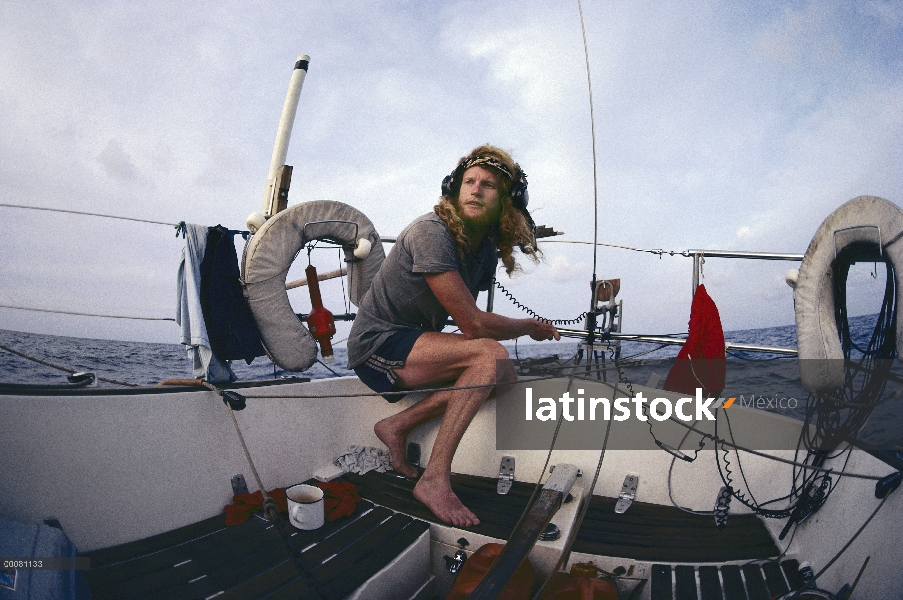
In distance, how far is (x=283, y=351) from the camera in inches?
102

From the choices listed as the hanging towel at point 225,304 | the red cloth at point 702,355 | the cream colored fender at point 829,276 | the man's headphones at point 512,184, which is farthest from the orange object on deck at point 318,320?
the cream colored fender at point 829,276

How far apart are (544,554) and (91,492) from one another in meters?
1.57

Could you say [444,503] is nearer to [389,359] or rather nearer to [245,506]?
[389,359]

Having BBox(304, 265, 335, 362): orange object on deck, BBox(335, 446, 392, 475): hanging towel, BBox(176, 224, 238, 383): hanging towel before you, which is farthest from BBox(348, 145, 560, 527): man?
BBox(176, 224, 238, 383): hanging towel

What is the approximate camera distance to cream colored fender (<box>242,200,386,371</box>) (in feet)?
8.31

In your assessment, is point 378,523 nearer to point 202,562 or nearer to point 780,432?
point 202,562

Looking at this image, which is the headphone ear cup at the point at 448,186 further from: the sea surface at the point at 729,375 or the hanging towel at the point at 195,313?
the hanging towel at the point at 195,313

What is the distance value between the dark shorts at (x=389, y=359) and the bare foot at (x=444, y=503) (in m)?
0.45

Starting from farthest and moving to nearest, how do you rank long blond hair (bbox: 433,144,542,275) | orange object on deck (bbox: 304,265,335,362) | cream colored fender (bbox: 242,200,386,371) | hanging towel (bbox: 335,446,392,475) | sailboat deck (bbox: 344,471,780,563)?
orange object on deck (bbox: 304,265,335,362), cream colored fender (bbox: 242,200,386,371), hanging towel (bbox: 335,446,392,475), long blond hair (bbox: 433,144,542,275), sailboat deck (bbox: 344,471,780,563)

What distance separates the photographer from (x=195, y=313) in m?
2.35

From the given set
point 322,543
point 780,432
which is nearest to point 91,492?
point 322,543

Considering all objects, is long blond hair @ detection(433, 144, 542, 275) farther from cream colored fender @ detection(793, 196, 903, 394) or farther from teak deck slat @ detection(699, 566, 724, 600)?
teak deck slat @ detection(699, 566, 724, 600)

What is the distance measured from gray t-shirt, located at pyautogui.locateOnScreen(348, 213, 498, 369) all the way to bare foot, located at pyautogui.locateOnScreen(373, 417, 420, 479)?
0.40 m

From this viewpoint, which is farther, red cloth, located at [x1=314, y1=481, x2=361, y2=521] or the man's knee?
the man's knee
